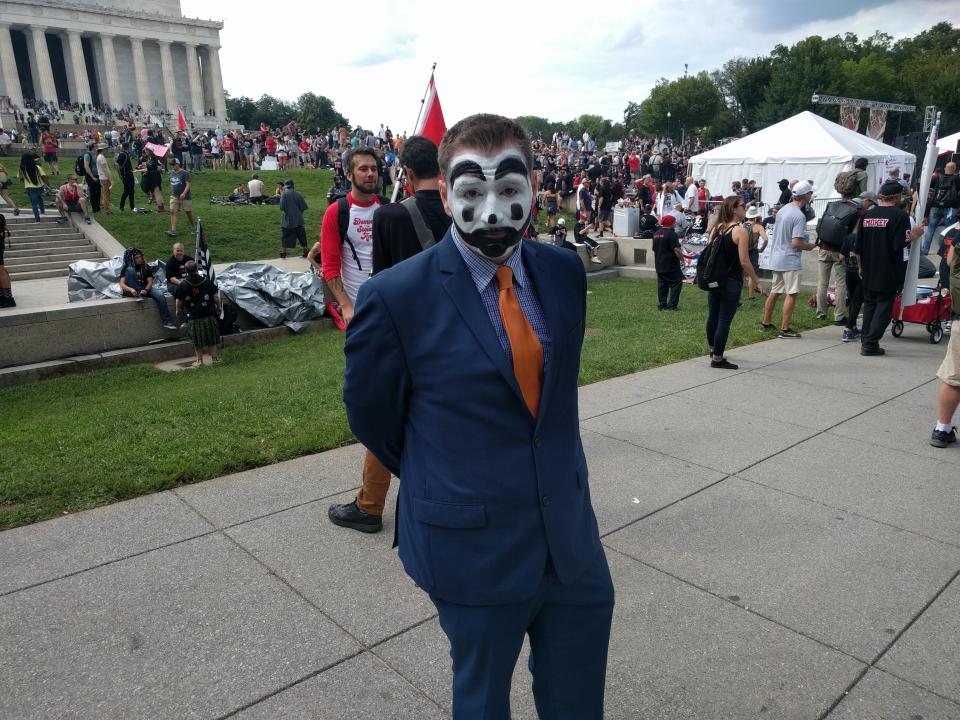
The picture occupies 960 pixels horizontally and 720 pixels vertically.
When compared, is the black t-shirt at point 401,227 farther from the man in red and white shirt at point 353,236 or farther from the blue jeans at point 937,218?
the blue jeans at point 937,218

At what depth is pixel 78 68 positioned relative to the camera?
7269 centimetres

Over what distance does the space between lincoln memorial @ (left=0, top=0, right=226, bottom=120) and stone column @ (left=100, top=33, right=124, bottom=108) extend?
0.10 meters

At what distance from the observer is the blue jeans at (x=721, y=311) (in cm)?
739

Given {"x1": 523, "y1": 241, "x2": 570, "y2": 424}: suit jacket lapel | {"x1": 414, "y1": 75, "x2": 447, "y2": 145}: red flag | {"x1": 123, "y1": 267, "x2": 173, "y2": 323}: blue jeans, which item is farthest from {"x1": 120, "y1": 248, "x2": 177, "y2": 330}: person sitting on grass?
{"x1": 523, "y1": 241, "x2": 570, "y2": 424}: suit jacket lapel

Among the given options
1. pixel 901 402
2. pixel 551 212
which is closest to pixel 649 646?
pixel 901 402

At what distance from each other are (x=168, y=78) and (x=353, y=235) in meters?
84.1

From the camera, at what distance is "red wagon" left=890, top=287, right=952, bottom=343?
881cm

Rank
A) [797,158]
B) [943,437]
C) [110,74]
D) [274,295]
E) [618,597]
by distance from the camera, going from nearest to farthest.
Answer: [618,597]
[943,437]
[274,295]
[797,158]
[110,74]

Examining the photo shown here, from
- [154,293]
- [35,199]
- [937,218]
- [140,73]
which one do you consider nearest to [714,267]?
[154,293]

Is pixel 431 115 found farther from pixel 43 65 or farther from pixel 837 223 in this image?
pixel 43 65

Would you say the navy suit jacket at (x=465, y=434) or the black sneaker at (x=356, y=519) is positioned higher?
the navy suit jacket at (x=465, y=434)

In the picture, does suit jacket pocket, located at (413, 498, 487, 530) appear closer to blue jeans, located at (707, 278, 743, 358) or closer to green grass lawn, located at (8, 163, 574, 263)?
blue jeans, located at (707, 278, 743, 358)

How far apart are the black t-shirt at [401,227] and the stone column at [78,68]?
82.3 meters

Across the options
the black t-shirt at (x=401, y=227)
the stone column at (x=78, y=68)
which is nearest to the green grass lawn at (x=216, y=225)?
the black t-shirt at (x=401, y=227)
